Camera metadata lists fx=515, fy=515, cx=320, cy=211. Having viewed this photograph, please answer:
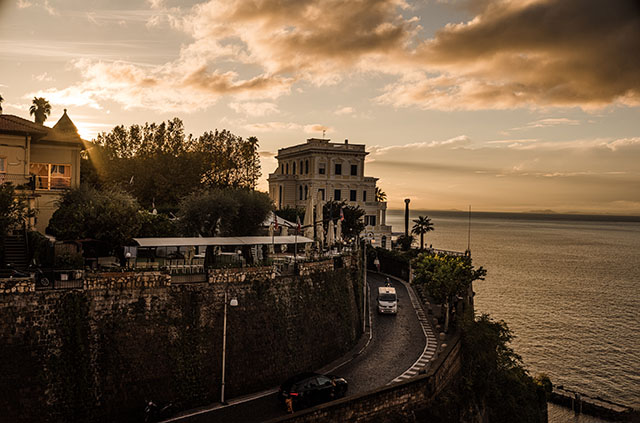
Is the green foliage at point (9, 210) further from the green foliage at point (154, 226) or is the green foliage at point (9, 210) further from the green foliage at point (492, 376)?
the green foliage at point (492, 376)

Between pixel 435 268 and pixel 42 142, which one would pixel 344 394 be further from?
pixel 42 142

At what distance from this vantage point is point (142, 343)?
70.8ft

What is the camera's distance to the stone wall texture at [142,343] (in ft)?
62.3

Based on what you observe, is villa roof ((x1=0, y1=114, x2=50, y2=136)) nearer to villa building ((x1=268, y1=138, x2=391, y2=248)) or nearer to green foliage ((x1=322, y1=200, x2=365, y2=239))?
green foliage ((x1=322, y1=200, x2=365, y2=239))

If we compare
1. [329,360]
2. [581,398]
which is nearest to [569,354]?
[581,398]

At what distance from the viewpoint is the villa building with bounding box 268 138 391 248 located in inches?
3017

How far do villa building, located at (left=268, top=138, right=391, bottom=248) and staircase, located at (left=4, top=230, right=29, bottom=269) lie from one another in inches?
1957

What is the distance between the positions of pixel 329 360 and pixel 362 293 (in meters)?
10.3

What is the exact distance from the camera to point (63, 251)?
25.0 meters

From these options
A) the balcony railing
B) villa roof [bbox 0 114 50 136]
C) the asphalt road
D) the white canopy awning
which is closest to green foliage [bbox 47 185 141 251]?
the white canopy awning

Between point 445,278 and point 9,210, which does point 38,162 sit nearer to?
point 9,210

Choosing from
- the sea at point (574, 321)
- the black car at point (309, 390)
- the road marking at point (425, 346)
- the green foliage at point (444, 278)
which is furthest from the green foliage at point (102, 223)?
the sea at point (574, 321)

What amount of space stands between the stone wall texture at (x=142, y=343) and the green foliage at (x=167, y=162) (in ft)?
90.6

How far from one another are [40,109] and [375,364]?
5686 cm
